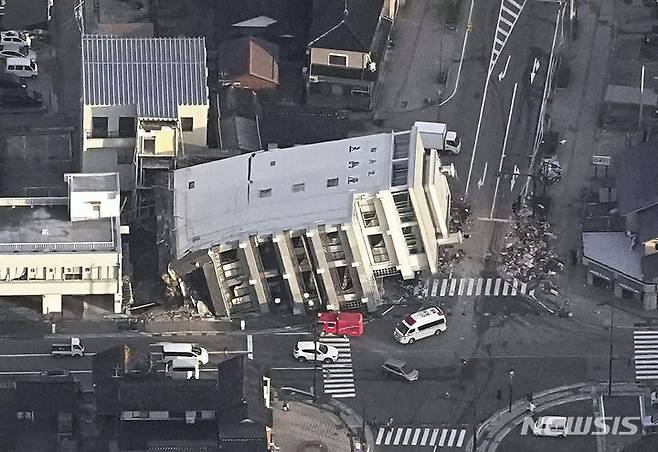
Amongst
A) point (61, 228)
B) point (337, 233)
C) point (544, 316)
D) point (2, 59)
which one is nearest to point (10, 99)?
point (2, 59)

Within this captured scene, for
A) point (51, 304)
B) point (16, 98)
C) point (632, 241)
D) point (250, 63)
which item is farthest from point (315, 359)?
point (16, 98)

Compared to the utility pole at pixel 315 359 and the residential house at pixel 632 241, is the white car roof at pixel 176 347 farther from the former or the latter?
the residential house at pixel 632 241

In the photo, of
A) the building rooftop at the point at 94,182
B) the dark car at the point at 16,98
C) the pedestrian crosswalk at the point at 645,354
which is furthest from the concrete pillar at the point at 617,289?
the dark car at the point at 16,98

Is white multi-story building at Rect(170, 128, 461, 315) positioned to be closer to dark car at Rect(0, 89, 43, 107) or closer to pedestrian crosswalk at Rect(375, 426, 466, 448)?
pedestrian crosswalk at Rect(375, 426, 466, 448)

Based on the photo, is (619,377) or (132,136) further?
(132,136)

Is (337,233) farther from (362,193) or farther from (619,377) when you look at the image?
(619,377)

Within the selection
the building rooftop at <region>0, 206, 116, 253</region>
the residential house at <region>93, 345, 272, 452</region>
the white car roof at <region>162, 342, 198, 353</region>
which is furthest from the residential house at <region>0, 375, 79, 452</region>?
the building rooftop at <region>0, 206, 116, 253</region>
